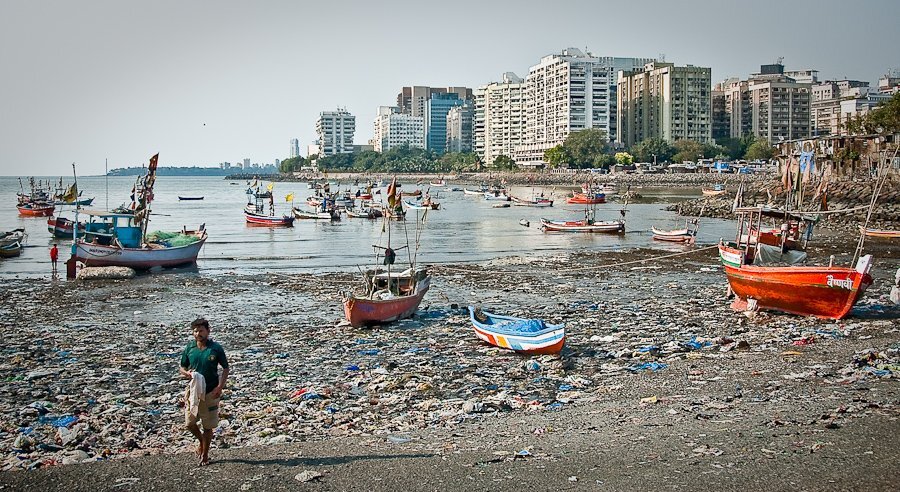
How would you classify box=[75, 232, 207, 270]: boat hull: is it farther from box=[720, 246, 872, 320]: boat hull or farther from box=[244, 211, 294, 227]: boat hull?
box=[244, 211, 294, 227]: boat hull

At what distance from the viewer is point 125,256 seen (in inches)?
1320

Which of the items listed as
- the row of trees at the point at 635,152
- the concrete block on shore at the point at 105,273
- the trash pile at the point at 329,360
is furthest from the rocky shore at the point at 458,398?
the row of trees at the point at 635,152

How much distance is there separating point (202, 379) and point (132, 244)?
28.3 m

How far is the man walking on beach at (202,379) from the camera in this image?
9180mm

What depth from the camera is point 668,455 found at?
9.75 m

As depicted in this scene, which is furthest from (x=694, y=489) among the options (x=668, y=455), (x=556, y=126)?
(x=556, y=126)

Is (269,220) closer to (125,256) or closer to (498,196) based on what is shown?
(125,256)

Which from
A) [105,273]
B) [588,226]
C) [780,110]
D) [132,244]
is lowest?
[105,273]

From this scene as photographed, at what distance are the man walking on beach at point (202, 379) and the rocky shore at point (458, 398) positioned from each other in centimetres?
62

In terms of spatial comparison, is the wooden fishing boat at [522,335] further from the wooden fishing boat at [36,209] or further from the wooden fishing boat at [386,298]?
the wooden fishing boat at [36,209]

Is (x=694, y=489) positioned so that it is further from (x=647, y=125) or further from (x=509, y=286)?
(x=647, y=125)

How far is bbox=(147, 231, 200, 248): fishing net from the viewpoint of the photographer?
37.2 meters

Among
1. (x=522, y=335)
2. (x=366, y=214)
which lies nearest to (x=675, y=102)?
(x=366, y=214)

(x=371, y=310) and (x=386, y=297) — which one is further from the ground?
(x=386, y=297)
